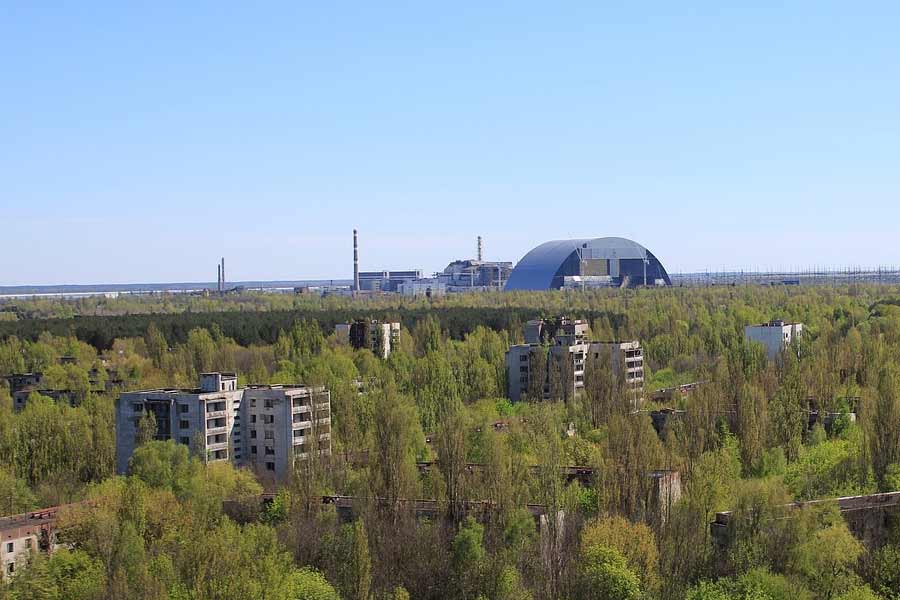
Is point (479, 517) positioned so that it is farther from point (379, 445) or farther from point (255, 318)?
point (255, 318)

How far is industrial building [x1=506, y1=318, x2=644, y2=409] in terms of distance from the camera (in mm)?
33406

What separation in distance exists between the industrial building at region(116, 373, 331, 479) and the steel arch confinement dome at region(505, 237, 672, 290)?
64399 mm

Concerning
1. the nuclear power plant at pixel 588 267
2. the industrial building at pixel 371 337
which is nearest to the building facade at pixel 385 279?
the nuclear power plant at pixel 588 267

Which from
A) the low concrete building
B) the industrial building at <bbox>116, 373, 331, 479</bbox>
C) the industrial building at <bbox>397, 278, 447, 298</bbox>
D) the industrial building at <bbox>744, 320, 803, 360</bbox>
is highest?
the industrial building at <bbox>397, 278, 447, 298</bbox>

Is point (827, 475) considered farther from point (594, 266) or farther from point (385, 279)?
point (385, 279)

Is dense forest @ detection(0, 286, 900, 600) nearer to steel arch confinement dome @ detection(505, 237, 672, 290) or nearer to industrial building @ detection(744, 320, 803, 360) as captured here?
industrial building @ detection(744, 320, 803, 360)

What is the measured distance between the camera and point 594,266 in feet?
295

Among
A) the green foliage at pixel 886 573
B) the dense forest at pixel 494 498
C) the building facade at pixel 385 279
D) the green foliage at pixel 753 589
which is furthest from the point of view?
the building facade at pixel 385 279

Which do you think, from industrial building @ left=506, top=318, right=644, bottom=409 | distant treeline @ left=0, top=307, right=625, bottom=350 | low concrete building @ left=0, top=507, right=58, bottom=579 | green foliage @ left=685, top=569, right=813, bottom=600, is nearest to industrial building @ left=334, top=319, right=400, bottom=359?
distant treeline @ left=0, top=307, right=625, bottom=350

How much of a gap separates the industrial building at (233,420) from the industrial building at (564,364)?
9984 millimetres

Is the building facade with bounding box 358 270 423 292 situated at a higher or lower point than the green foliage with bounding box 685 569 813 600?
higher

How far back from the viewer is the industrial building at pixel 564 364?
110 feet

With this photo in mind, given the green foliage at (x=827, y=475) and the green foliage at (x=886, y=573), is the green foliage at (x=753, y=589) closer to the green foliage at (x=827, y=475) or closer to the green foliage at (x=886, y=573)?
the green foliage at (x=886, y=573)

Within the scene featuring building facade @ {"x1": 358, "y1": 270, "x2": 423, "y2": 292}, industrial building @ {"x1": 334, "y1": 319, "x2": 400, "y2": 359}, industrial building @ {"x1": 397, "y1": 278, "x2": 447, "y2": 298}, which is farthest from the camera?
building facade @ {"x1": 358, "y1": 270, "x2": 423, "y2": 292}
